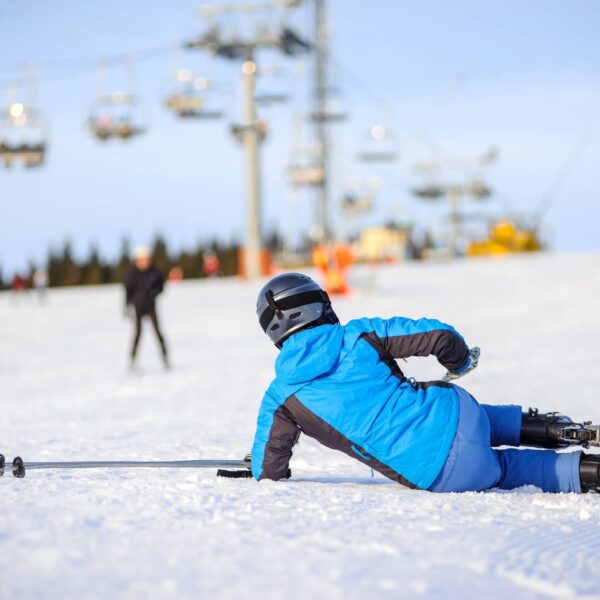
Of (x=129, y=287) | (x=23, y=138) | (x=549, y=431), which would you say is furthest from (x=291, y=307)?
(x=23, y=138)

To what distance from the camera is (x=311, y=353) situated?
4145mm

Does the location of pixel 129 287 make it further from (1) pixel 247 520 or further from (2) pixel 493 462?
(1) pixel 247 520

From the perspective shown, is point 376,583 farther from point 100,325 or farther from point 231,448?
point 100,325

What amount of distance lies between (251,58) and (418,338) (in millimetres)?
32999

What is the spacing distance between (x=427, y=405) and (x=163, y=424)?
4.51 meters

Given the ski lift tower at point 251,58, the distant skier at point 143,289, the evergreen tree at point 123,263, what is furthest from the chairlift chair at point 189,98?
the evergreen tree at point 123,263

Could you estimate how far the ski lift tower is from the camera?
35125mm

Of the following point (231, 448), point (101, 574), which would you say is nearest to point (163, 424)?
point (231, 448)

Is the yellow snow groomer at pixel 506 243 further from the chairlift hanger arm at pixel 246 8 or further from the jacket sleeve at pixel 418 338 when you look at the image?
the jacket sleeve at pixel 418 338

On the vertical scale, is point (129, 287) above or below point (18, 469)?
above

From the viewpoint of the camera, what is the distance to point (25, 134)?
1026 inches

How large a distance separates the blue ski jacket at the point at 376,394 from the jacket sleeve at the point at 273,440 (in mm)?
51

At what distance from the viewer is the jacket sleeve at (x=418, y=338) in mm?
4160

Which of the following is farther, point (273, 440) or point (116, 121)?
point (116, 121)
